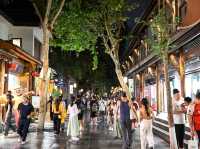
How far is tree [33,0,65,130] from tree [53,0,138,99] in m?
2.96

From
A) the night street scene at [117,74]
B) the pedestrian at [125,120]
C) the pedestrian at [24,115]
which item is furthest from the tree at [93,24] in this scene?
the pedestrian at [125,120]

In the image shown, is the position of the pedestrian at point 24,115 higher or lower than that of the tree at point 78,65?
lower

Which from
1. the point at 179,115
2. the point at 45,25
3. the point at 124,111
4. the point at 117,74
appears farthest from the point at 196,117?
the point at 117,74

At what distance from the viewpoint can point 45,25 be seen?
26.0 meters

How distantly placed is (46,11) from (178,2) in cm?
817

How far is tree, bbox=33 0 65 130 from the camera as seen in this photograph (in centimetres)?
2577

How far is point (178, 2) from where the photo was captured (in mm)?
20562

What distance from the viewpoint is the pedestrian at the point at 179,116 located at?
15.2 m

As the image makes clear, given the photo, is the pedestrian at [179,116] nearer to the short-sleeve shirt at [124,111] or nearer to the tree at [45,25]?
the short-sleeve shirt at [124,111]

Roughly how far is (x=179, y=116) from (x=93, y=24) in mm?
17545

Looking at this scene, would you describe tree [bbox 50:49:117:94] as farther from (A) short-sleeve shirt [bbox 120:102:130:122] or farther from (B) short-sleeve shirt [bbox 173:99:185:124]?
(B) short-sleeve shirt [bbox 173:99:185:124]

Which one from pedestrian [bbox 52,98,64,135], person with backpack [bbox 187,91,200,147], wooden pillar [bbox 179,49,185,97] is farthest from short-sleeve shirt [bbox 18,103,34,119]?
person with backpack [bbox 187,91,200,147]

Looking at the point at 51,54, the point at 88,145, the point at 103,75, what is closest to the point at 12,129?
the point at 88,145

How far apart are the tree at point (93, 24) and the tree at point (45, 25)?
9.70 feet
